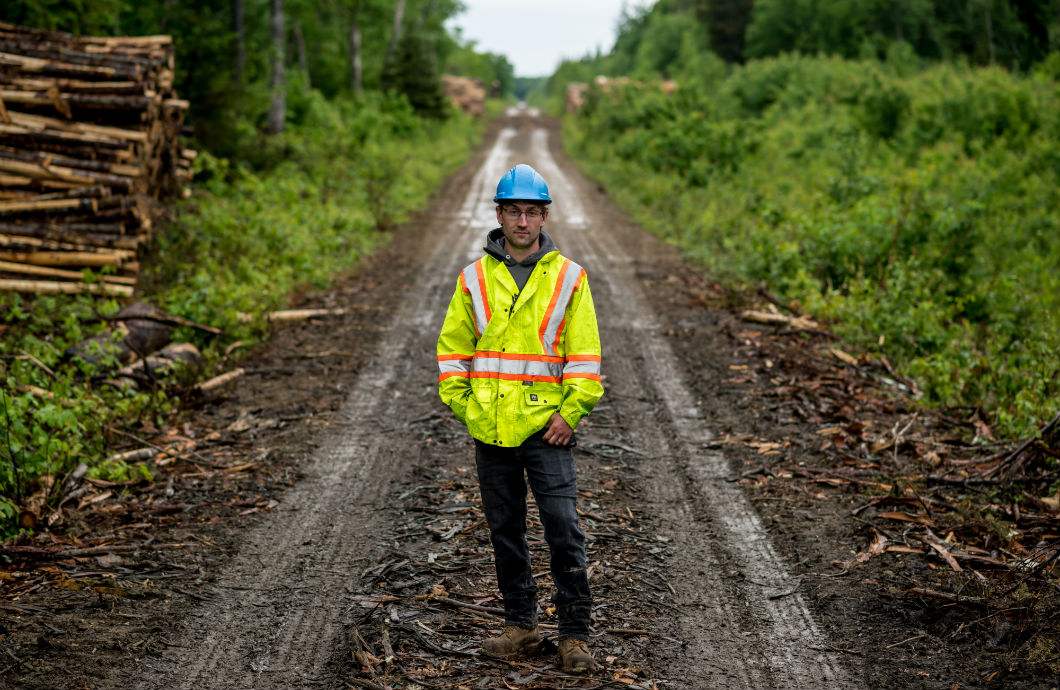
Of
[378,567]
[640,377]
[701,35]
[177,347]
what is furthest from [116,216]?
[701,35]

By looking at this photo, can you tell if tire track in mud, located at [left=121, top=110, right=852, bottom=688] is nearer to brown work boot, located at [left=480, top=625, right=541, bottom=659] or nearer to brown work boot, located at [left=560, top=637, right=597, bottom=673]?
brown work boot, located at [left=560, top=637, right=597, bottom=673]

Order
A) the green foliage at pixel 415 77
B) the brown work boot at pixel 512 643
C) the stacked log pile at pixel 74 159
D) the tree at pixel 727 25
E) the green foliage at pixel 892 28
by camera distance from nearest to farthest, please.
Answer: the brown work boot at pixel 512 643 < the stacked log pile at pixel 74 159 < the green foliage at pixel 415 77 < the green foliage at pixel 892 28 < the tree at pixel 727 25

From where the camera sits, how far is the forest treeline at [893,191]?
33.2 ft

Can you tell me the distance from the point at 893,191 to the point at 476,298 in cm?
1204

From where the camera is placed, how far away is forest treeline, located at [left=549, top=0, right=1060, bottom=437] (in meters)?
10.1

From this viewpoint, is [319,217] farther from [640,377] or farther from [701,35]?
[701,35]

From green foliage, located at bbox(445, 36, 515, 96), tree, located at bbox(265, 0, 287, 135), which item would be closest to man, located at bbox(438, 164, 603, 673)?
tree, located at bbox(265, 0, 287, 135)

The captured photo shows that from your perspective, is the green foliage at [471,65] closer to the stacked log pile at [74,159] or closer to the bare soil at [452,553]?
the stacked log pile at [74,159]

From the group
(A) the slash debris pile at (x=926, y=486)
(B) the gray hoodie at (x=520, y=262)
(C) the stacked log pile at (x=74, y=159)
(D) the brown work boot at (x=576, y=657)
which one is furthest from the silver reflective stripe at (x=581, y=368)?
(C) the stacked log pile at (x=74, y=159)

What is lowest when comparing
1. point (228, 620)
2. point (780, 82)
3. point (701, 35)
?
point (228, 620)

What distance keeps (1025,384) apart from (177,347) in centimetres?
852

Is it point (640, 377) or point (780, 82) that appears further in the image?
point (780, 82)

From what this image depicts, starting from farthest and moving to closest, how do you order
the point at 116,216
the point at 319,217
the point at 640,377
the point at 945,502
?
the point at 319,217
the point at 116,216
the point at 640,377
the point at 945,502

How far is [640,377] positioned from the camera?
9.16 metres
